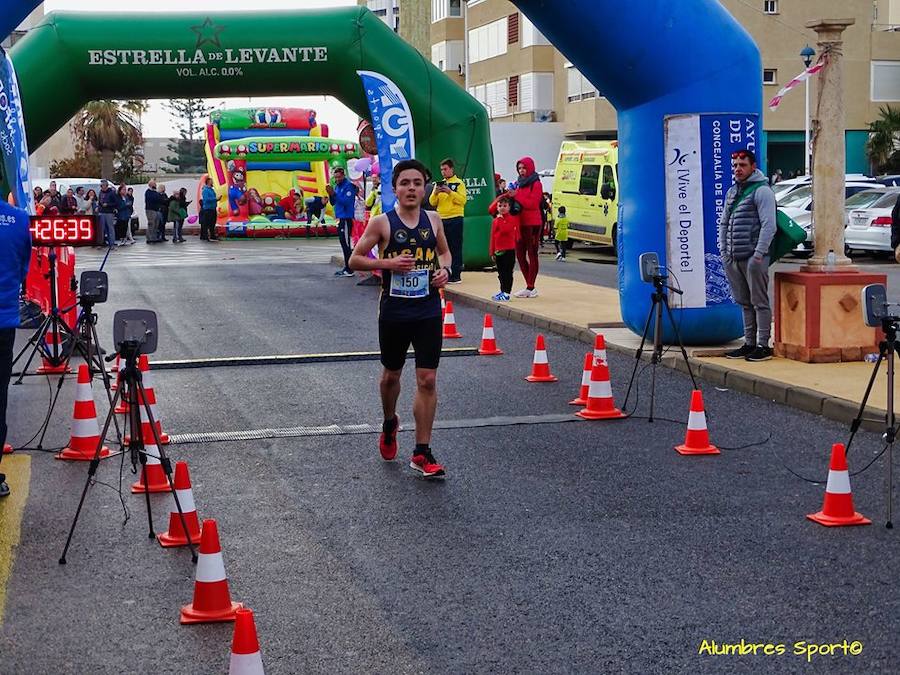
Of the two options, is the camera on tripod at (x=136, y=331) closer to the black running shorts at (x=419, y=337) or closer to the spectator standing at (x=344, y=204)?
the black running shorts at (x=419, y=337)

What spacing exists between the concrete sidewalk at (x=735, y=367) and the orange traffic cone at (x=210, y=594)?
5355mm

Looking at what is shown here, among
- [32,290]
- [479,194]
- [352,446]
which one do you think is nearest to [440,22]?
[479,194]

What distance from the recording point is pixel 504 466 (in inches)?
323

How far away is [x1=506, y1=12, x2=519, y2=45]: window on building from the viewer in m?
60.1

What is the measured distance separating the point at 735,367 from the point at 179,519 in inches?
244

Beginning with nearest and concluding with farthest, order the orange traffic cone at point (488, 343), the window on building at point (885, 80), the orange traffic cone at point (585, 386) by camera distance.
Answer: the orange traffic cone at point (585, 386), the orange traffic cone at point (488, 343), the window on building at point (885, 80)

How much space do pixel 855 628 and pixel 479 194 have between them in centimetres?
1779

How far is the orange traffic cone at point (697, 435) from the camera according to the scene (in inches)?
334

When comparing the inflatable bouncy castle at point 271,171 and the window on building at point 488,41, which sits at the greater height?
the window on building at point 488,41

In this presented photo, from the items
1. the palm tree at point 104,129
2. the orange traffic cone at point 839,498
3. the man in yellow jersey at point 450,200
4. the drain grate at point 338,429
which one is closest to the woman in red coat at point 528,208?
the man in yellow jersey at point 450,200

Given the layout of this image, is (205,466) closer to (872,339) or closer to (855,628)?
(855,628)

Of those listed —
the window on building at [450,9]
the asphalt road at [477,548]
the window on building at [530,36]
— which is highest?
the window on building at [450,9]

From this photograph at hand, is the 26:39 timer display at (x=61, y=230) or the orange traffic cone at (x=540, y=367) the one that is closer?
the 26:39 timer display at (x=61, y=230)

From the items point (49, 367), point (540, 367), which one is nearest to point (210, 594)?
point (540, 367)
